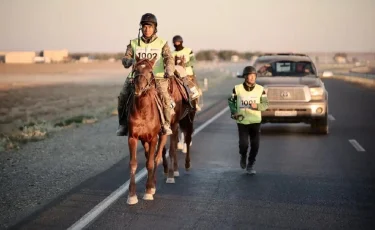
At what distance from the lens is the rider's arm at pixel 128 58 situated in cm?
867

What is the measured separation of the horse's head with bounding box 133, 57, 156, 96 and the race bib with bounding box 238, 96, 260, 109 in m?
2.99

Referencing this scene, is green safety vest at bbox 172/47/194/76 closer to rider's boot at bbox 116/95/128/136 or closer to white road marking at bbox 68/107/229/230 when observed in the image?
white road marking at bbox 68/107/229/230

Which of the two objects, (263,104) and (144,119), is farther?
(263,104)

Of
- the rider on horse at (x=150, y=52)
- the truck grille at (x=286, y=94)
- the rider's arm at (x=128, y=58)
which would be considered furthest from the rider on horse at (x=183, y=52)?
the rider's arm at (x=128, y=58)

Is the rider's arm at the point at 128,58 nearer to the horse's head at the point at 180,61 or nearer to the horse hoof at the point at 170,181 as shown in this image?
the horse hoof at the point at 170,181

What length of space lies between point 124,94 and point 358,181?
4.19m

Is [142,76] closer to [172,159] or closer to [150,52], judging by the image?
[150,52]

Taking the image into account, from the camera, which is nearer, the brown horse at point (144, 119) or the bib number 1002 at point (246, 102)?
the brown horse at point (144, 119)

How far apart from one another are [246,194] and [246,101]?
7.57 ft

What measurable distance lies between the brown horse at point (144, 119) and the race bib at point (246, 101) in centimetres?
236

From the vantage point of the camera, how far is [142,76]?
8.10m

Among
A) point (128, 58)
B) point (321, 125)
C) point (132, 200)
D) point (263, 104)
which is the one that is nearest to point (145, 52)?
point (128, 58)

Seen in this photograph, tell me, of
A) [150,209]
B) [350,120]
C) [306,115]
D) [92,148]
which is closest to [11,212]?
[150,209]

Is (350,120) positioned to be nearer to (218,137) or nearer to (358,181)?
(218,137)
